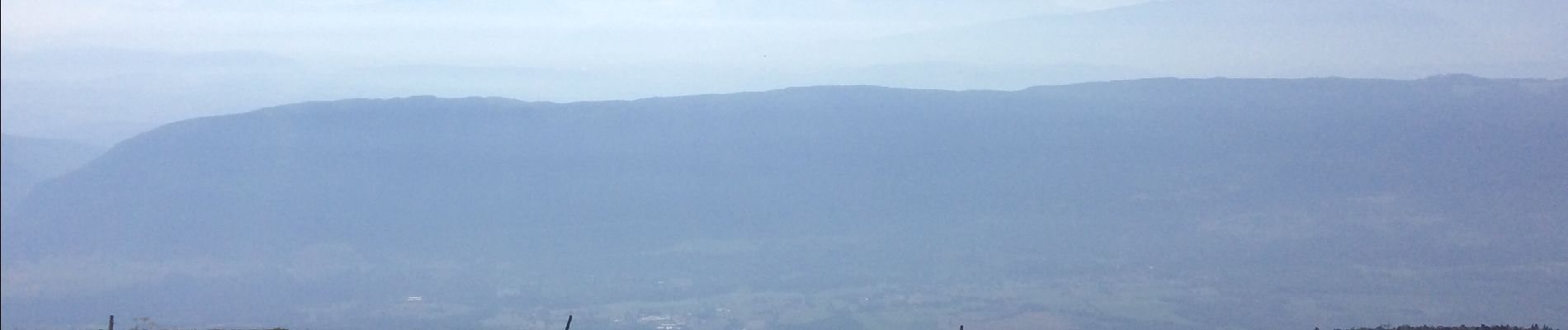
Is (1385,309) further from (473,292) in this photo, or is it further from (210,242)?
(210,242)

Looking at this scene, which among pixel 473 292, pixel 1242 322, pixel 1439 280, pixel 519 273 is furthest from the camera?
pixel 519 273

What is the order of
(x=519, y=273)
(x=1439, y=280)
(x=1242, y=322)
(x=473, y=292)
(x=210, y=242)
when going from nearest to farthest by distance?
(x=1242, y=322)
(x=1439, y=280)
(x=473, y=292)
(x=519, y=273)
(x=210, y=242)

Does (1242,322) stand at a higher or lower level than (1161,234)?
lower

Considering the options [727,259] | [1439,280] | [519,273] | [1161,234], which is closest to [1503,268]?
[1439,280]

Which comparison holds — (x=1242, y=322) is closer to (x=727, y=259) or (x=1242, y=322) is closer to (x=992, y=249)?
(x=992, y=249)

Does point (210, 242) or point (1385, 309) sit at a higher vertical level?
point (210, 242)

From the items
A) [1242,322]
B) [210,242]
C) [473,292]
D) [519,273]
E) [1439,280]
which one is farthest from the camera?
[210,242]

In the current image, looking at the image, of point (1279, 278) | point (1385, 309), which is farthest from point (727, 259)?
point (1385, 309)

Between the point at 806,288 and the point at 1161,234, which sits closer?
the point at 806,288

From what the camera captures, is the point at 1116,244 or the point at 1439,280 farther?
the point at 1116,244
